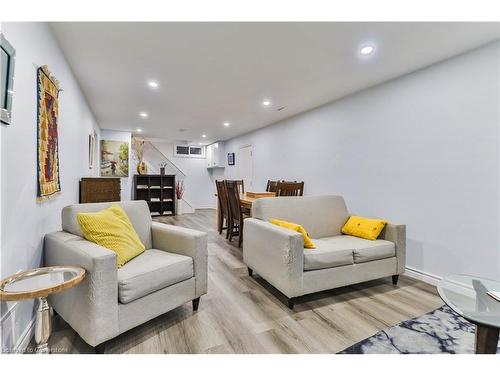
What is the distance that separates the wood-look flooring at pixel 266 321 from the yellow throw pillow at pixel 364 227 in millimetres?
509

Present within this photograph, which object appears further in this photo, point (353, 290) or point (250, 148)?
point (250, 148)

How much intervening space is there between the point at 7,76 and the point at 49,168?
2.90 ft

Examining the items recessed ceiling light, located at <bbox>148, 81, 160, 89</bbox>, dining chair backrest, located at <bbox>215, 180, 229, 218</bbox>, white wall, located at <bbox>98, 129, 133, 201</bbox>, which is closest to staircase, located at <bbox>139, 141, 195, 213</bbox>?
white wall, located at <bbox>98, 129, 133, 201</bbox>

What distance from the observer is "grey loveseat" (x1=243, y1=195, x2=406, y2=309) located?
2043 mm

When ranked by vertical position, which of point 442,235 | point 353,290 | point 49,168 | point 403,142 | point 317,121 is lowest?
point 353,290

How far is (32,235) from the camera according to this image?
5.54 ft

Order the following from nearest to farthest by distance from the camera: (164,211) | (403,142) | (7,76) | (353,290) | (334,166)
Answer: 1. (7,76)
2. (353,290)
3. (403,142)
4. (334,166)
5. (164,211)

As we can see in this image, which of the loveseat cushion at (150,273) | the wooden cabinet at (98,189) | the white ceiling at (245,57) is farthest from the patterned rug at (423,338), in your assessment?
the wooden cabinet at (98,189)

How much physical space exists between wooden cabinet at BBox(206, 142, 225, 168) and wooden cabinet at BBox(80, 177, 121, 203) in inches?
171

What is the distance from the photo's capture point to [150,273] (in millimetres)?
1633

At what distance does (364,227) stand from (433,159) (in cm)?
102

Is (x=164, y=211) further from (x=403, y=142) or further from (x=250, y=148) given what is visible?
(x=403, y=142)

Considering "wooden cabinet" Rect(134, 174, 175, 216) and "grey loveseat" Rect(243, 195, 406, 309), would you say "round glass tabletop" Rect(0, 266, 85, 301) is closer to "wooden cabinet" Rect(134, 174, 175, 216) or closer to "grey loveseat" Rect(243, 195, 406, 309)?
"grey loveseat" Rect(243, 195, 406, 309)
